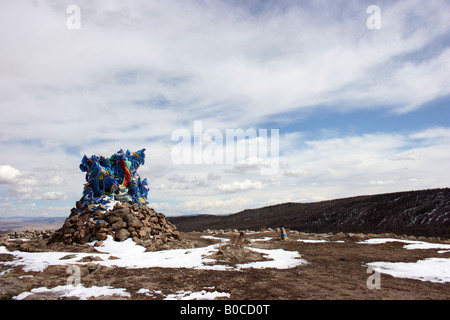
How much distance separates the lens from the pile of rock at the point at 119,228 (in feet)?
46.0

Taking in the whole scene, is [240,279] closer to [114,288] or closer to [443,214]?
[114,288]

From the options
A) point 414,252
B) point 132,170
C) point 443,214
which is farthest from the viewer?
point 443,214

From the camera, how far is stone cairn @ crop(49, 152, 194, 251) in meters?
14.1

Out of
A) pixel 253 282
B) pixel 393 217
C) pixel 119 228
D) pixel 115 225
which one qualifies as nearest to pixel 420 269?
pixel 253 282

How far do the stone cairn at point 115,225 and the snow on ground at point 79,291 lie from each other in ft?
20.9

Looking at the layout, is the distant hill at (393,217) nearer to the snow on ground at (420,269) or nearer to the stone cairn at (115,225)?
the snow on ground at (420,269)

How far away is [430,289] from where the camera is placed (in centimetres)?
729

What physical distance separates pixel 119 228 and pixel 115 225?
32cm

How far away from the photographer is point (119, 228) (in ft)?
47.3

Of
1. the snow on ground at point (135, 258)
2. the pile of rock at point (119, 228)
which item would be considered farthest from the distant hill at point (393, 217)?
the pile of rock at point (119, 228)

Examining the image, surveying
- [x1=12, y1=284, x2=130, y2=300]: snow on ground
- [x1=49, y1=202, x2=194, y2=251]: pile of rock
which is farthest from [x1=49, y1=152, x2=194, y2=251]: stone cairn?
[x1=12, y1=284, x2=130, y2=300]: snow on ground

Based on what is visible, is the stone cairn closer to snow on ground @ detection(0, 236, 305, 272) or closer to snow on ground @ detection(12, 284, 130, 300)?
snow on ground @ detection(0, 236, 305, 272)
